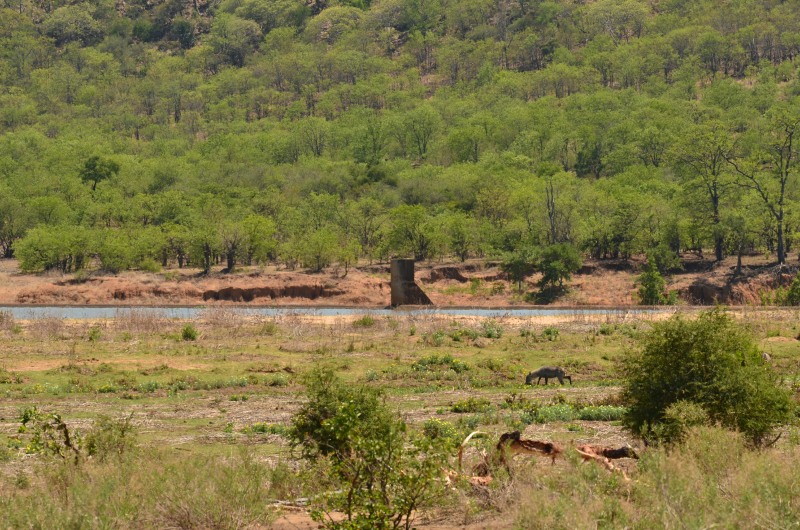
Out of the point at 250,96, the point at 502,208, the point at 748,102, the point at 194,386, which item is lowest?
the point at 194,386

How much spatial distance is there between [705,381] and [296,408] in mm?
9699

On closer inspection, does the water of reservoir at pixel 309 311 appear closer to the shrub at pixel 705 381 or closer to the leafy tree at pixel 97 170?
the shrub at pixel 705 381

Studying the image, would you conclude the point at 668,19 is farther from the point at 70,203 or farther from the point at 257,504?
the point at 257,504

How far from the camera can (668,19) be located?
543ft

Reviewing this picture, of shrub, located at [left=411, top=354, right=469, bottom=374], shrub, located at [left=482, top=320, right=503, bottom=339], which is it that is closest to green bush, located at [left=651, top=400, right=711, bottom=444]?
shrub, located at [left=411, top=354, right=469, bottom=374]

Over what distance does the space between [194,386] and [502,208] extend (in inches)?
2234

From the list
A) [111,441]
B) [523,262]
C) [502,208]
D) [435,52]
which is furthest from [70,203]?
[435,52]

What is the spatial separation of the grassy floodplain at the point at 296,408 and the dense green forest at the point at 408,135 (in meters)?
26.6

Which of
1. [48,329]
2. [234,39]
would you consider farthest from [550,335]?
[234,39]

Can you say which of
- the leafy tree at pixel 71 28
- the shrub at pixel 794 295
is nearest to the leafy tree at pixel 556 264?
the shrub at pixel 794 295

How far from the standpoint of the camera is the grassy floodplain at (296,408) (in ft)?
39.7

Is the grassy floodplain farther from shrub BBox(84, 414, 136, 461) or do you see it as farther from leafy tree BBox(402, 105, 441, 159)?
leafy tree BBox(402, 105, 441, 159)

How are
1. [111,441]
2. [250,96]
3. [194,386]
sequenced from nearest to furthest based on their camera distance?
[111,441]
[194,386]
[250,96]

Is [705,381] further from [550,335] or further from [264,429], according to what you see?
[550,335]
